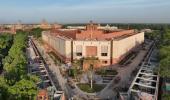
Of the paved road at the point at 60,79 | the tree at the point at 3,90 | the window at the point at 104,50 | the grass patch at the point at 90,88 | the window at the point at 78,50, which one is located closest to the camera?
the tree at the point at 3,90

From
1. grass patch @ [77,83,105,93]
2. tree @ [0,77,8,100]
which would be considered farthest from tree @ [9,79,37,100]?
grass patch @ [77,83,105,93]

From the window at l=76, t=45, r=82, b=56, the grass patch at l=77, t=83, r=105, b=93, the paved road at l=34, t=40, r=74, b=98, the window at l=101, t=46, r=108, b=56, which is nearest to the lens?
the paved road at l=34, t=40, r=74, b=98

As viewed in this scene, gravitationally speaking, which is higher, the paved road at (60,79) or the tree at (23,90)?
the tree at (23,90)

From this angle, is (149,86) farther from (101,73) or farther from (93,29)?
(93,29)

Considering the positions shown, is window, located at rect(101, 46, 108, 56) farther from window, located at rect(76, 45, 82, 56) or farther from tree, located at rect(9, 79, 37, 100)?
tree, located at rect(9, 79, 37, 100)

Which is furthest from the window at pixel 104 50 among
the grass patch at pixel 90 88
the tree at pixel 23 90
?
the tree at pixel 23 90

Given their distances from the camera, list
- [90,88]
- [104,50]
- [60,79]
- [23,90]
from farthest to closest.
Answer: [104,50] < [60,79] < [90,88] < [23,90]

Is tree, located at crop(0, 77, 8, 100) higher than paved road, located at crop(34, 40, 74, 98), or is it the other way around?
tree, located at crop(0, 77, 8, 100)

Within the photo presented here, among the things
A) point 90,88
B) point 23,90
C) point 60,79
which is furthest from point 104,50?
point 23,90

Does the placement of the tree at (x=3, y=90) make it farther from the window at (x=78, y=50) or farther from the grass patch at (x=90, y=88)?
the window at (x=78, y=50)

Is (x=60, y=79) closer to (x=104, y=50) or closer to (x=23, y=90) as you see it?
(x=104, y=50)

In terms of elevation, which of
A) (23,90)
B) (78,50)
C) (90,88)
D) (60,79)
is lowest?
(90,88)
